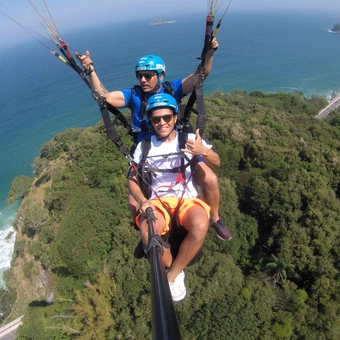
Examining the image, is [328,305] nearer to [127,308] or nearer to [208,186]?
[127,308]

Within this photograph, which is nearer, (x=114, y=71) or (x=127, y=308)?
(x=127, y=308)

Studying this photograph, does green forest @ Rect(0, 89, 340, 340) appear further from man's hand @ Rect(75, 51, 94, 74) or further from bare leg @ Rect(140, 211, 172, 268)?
Result: man's hand @ Rect(75, 51, 94, 74)

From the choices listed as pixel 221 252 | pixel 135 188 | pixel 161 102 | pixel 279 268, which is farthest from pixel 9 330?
pixel 161 102

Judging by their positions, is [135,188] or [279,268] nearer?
[135,188]

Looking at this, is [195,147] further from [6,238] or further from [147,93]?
[6,238]

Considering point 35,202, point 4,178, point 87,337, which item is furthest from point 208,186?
point 4,178

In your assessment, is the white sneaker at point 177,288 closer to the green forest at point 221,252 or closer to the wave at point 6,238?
the green forest at point 221,252
